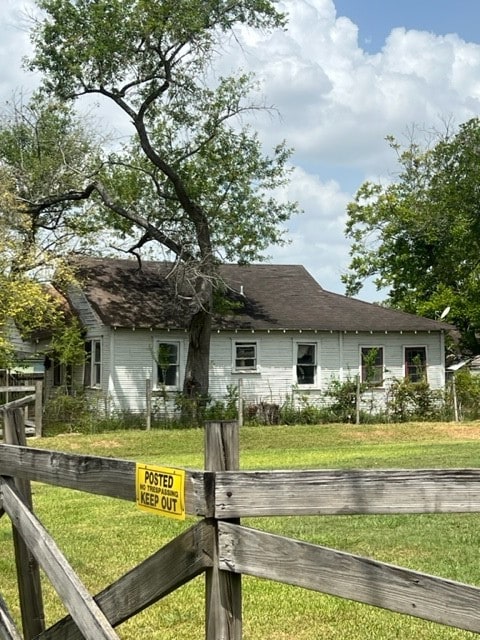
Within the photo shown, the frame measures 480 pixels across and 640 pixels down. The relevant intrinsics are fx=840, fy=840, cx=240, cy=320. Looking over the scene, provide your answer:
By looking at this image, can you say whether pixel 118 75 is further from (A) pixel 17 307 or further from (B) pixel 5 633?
(B) pixel 5 633

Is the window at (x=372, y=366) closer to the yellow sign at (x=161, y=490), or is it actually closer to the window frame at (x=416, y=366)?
the window frame at (x=416, y=366)

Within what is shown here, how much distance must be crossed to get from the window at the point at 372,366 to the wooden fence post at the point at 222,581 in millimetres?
26734

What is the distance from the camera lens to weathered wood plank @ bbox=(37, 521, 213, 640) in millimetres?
3270

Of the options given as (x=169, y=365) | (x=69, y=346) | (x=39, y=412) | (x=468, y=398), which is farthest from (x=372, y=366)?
(x=39, y=412)

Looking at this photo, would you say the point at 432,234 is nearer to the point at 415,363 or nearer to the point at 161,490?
the point at 415,363

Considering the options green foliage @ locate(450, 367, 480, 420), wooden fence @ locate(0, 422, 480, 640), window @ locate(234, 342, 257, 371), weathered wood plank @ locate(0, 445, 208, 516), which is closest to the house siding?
window @ locate(234, 342, 257, 371)

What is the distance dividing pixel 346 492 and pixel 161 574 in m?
0.93

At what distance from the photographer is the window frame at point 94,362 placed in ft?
94.6

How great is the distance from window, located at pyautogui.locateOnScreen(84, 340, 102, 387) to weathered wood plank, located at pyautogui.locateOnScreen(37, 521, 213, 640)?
25.4 metres

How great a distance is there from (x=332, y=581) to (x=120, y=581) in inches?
43.2

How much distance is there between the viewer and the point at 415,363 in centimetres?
3106

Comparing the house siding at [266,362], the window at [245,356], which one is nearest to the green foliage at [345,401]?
the house siding at [266,362]

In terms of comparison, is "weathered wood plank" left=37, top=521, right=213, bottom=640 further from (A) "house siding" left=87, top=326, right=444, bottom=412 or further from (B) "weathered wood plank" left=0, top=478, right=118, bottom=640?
(A) "house siding" left=87, top=326, right=444, bottom=412

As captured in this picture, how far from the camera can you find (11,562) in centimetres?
812
